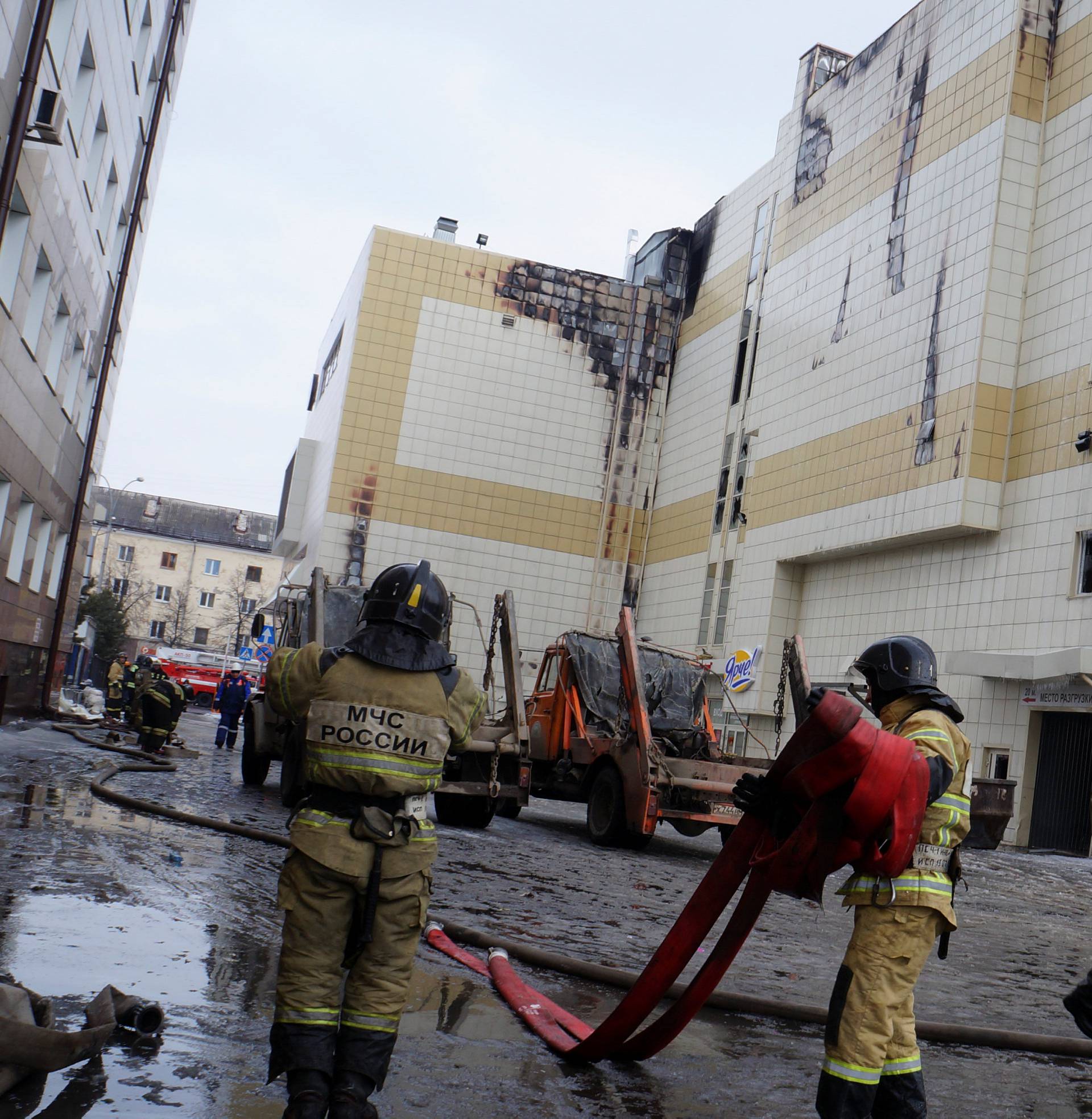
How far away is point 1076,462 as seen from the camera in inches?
803

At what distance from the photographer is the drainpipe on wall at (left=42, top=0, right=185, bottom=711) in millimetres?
23266

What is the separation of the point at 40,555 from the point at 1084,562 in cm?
1711

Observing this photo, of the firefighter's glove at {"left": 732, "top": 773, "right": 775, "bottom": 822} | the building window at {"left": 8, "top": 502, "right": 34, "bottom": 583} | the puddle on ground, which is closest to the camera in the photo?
the firefighter's glove at {"left": 732, "top": 773, "right": 775, "bottom": 822}

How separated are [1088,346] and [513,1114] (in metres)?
19.7

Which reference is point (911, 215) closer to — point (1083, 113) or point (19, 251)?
point (1083, 113)

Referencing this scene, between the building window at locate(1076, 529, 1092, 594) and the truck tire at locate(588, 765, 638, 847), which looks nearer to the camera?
the truck tire at locate(588, 765, 638, 847)

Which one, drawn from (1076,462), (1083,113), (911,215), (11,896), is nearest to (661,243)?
(911,215)

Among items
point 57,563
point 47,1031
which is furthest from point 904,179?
point 47,1031

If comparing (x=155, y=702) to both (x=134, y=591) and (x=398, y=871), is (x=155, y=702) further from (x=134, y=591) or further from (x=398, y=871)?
(x=134, y=591)

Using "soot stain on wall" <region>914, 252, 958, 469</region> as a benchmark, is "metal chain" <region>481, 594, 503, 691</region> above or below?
below

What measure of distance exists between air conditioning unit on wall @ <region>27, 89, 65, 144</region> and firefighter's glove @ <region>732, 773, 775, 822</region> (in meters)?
12.7

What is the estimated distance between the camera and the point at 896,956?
12.7 ft

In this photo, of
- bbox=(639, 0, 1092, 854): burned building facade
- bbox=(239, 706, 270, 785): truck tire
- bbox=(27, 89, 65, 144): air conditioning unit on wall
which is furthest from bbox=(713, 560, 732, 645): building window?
bbox=(27, 89, 65, 144): air conditioning unit on wall

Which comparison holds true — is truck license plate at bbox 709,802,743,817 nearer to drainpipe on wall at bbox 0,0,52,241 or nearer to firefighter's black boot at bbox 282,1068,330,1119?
firefighter's black boot at bbox 282,1068,330,1119
